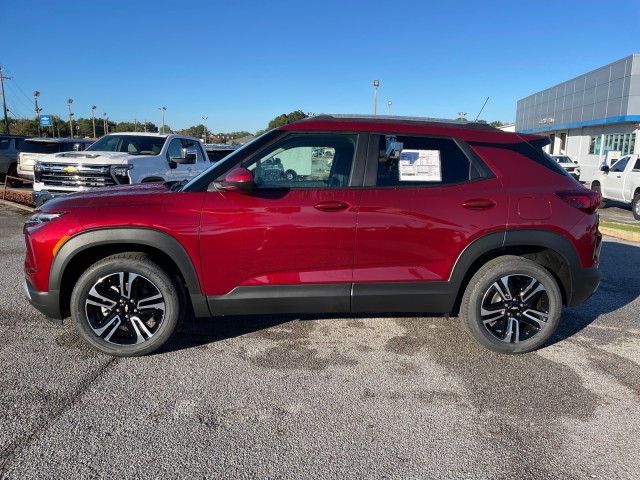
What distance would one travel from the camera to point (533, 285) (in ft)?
12.3

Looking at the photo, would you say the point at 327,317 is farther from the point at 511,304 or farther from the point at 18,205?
the point at 18,205

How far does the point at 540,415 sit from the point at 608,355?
1338 millimetres

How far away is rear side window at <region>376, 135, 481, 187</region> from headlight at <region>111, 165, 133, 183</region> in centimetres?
583

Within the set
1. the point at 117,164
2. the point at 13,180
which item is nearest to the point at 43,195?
the point at 117,164

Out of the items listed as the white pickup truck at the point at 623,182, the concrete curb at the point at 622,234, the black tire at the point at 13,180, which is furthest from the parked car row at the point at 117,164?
the white pickup truck at the point at 623,182

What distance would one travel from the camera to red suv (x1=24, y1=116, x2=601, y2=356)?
344 centimetres

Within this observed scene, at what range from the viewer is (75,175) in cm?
808

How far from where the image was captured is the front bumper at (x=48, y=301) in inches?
136

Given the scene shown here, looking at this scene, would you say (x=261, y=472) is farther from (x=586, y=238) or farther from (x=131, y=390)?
(x=586, y=238)

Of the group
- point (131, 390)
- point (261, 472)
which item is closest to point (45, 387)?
point (131, 390)

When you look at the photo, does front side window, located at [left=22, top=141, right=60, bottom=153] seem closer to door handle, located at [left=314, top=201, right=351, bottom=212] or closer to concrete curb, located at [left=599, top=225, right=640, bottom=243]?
door handle, located at [left=314, top=201, right=351, bottom=212]

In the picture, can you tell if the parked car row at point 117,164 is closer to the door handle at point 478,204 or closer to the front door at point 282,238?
the front door at point 282,238

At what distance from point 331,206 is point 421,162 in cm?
83

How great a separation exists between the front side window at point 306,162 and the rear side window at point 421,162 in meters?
0.27
